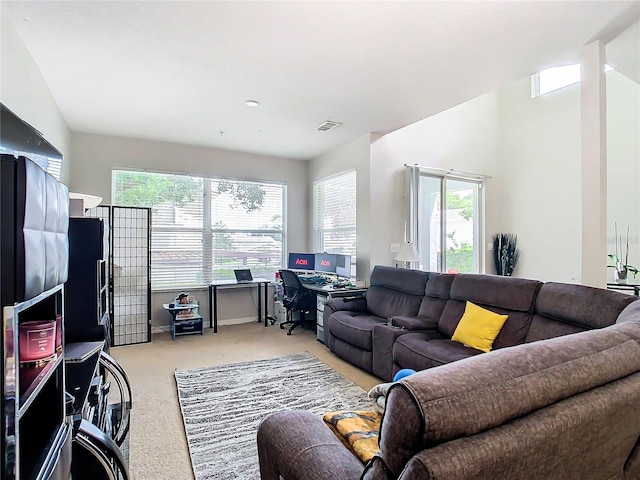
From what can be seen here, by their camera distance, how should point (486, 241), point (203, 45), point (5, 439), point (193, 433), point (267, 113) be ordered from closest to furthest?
point (5, 439)
point (193, 433)
point (203, 45)
point (267, 113)
point (486, 241)

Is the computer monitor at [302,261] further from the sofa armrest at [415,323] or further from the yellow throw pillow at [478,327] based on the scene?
the yellow throw pillow at [478,327]

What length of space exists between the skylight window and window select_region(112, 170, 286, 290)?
15.0 feet

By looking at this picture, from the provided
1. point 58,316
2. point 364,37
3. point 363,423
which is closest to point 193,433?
point 363,423

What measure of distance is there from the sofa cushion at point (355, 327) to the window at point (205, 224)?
227 cm

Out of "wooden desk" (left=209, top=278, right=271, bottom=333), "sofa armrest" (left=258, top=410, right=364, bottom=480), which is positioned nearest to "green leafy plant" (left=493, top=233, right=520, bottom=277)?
"wooden desk" (left=209, top=278, right=271, bottom=333)

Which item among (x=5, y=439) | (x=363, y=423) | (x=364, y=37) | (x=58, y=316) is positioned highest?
(x=364, y=37)

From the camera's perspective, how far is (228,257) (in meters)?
5.63

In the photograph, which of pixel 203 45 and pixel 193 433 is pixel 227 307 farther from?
pixel 203 45

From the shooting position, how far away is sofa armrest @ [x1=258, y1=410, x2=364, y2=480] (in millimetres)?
1047

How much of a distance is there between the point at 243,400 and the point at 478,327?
197cm

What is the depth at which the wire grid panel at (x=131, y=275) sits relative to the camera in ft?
14.5

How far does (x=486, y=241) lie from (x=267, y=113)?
4258 mm

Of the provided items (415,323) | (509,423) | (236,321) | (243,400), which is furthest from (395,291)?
(509,423)

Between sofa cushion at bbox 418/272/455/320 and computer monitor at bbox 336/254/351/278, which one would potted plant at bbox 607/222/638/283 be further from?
computer monitor at bbox 336/254/351/278
